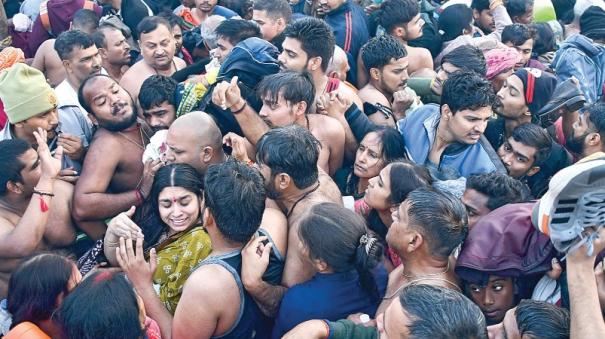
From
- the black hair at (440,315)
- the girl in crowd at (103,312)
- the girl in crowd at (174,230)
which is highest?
the black hair at (440,315)

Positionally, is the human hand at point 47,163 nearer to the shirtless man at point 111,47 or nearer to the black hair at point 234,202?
the black hair at point 234,202

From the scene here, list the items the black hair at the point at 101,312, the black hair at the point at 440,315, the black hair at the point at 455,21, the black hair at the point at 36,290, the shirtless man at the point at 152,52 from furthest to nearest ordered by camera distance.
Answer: the black hair at the point at 455,21
the shirtless man at the point at 152,52
the black hair at the point at 36,290
the black hair at the point at 101,312
the black hair at the point at 440,315

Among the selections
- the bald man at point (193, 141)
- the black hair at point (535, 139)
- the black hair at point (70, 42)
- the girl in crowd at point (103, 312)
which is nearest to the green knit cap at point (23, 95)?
the black hair at point (70, 42)

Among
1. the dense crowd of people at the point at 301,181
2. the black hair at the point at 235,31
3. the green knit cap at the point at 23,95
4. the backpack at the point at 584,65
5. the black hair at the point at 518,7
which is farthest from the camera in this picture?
the black hair at the point at 518,7

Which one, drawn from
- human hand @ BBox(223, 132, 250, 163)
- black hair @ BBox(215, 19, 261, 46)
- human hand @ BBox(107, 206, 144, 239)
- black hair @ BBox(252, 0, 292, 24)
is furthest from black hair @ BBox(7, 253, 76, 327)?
black hair @ BBox(252, 0, 292, 24)

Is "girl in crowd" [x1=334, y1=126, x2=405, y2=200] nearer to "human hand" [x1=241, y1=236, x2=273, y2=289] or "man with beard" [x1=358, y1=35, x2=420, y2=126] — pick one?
"man with beard" [x1=358, y1=35, x2=420, y2=126]

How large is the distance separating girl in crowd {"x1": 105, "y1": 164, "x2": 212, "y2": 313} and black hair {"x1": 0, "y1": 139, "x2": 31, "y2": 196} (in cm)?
66

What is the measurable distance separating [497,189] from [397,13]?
2.57 metres

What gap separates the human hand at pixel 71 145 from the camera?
385 cm

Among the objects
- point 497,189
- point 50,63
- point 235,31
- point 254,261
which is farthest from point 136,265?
point 50,63

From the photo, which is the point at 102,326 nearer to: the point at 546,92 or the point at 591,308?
the point at 591,308

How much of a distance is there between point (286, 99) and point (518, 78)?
1719 millimetres

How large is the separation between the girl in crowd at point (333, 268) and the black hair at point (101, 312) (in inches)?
28.6

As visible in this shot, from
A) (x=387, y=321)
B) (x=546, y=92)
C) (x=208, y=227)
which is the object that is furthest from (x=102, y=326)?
(x=546, y=92)
